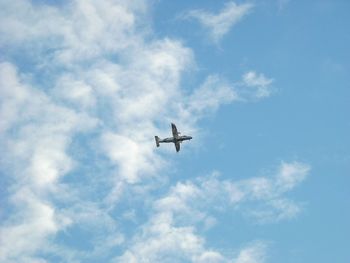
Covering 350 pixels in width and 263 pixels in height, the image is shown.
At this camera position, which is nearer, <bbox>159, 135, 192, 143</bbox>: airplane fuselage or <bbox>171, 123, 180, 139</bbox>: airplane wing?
<bbox>171, 123, 180, 139</bbox>: airplane wing

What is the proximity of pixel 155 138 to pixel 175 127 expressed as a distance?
24.1 feet

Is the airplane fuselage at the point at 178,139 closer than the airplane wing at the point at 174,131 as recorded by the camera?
No

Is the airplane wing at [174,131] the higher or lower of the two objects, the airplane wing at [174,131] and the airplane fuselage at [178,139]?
the higher

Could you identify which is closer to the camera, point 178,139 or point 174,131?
point 174,131

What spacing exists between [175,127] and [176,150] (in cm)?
617

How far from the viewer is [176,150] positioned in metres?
125

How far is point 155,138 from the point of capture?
423 ft

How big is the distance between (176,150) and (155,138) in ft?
24.9

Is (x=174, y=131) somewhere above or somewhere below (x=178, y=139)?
above

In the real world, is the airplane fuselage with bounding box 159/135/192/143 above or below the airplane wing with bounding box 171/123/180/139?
below

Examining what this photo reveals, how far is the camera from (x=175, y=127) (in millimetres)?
125062
